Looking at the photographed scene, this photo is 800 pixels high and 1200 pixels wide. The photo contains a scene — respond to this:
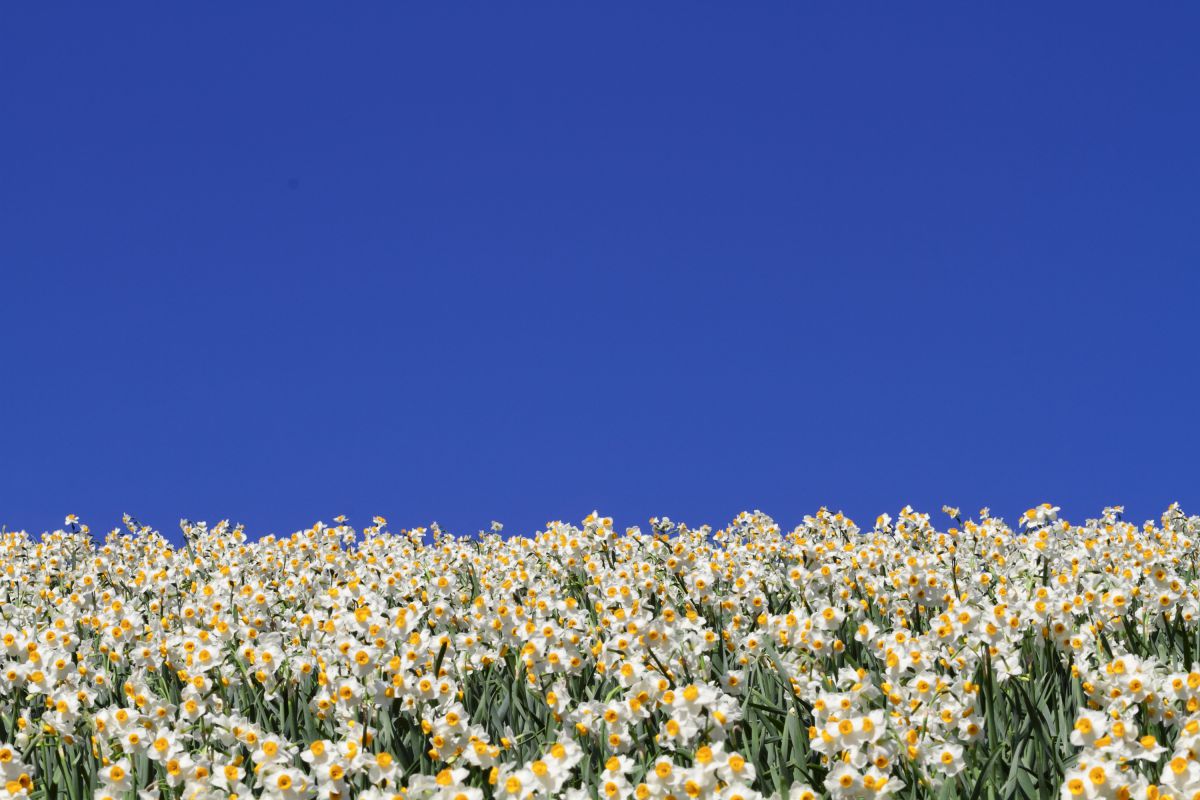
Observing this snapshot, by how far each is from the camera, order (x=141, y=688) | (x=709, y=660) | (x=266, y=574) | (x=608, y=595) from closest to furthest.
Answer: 1. (x=141, y=688)
2. (x=709, y=660)
3. (x=608, y=595)
4. (x=266, y=574)

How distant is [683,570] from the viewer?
10.6 metres

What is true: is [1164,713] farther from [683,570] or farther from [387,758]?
[683,570]

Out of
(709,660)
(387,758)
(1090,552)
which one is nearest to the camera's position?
(387,758)

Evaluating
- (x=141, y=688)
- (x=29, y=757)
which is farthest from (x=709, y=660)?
(x=29, y=757)

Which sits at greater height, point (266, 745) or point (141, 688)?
point (141, 688)

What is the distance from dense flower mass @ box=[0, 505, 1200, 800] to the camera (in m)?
5.94

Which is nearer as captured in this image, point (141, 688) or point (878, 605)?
point (141, 688)

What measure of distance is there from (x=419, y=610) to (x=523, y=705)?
1.11 m

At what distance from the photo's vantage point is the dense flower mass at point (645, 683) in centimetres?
594

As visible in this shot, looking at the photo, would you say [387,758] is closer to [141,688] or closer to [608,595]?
[141,688]

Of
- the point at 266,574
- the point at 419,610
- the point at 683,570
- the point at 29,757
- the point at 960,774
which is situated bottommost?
the point at 960,774

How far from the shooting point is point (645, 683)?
21.5 ft

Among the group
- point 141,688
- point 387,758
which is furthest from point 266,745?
point 141,688

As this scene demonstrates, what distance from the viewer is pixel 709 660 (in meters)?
8.38
